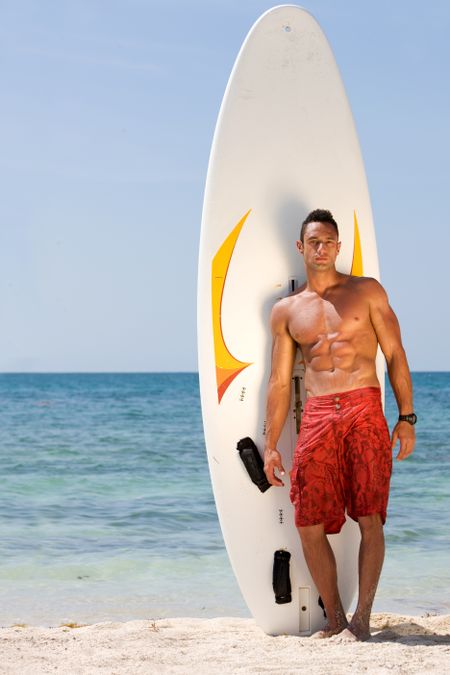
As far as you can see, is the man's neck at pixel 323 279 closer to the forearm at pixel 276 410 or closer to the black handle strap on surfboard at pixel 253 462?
the forearm at pixel 276 410

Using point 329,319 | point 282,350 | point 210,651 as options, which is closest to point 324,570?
point 210,651

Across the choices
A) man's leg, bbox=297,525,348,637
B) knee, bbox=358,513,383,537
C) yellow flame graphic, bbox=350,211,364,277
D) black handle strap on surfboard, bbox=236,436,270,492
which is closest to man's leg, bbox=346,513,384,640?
knee, bbox=358,513,383,537

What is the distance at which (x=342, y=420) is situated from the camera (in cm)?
386

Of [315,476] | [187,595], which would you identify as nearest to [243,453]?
[315,476]

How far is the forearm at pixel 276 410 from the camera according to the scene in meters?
4.13

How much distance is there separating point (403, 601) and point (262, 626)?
1.33m

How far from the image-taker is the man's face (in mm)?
3992

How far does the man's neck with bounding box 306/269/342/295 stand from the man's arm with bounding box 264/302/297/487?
169 millimetres

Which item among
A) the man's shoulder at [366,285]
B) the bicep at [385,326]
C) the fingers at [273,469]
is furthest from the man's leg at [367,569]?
the man's shoulder at [366,285]

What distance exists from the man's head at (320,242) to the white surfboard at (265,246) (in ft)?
1.38

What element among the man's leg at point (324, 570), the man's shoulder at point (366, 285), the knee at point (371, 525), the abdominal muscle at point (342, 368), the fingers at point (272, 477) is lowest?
the man's leg at point (324, 570)

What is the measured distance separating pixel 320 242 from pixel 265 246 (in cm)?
54

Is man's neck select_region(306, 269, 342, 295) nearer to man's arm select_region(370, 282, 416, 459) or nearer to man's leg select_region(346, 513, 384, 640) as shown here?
man's arm select_region(370, 282, 416, 459)

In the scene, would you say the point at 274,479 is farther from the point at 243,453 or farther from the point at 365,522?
the point at 365,522
